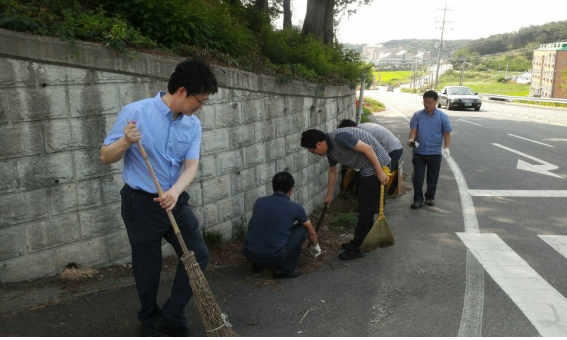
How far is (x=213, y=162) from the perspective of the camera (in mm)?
5316

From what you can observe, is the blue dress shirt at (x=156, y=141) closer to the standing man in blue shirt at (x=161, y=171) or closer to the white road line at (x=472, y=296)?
the standing man in blue shirt at (x=161, y=171)

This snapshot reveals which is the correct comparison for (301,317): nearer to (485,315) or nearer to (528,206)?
(485,315)

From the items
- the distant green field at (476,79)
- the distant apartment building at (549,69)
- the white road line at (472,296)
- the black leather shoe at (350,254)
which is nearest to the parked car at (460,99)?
the white road line at (472,296)

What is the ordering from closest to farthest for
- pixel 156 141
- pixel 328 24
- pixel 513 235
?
pixel 156 141 < pixel 513 235 < pixel 328 24

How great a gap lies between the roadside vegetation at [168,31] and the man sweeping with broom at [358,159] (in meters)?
1.51

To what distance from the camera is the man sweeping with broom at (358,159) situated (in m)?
5.13

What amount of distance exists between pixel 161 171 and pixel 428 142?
5.70m

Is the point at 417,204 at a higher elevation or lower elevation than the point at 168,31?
lower

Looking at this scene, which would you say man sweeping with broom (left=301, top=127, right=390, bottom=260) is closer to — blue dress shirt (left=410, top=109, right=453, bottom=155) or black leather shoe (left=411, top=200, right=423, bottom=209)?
black leather shoe (left=411, top=200, right=423, bottom=209)

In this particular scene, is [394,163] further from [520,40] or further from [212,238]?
[520,40]

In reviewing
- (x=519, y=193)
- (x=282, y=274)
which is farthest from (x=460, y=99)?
(x=282, y=274)

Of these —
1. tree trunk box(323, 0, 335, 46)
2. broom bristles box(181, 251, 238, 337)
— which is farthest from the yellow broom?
tree trunk box(323, 0, 335, 46)

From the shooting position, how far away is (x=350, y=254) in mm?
5512

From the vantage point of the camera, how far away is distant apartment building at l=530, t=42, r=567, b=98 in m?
87.6
